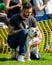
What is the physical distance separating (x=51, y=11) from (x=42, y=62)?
8.39 feet

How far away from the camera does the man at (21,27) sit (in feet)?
24.8

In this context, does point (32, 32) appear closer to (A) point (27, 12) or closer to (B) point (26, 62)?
Answer: (A) point (27, 12)

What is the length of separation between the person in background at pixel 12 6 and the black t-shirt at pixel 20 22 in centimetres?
133

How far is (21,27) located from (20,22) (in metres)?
0.10

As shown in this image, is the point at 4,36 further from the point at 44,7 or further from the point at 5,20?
the point at 44,7

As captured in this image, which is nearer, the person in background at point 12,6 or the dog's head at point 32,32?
the dog's head at point 32,32

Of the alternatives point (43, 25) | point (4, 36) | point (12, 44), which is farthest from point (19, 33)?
point (43, 25)

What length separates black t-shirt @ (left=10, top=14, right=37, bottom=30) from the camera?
302 inches

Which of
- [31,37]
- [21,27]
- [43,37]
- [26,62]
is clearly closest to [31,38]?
[31,37]

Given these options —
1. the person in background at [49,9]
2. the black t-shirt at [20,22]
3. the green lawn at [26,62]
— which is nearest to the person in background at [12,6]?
the person in background at [49,9]

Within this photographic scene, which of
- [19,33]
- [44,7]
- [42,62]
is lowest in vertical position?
[42,62]

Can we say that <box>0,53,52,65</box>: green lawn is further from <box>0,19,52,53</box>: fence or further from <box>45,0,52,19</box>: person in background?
<box>45,0,52,19</box>: person in background

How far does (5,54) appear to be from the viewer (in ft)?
28.7

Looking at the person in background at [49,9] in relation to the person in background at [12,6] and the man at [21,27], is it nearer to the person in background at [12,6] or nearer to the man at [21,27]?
the person in background at [12,6]
